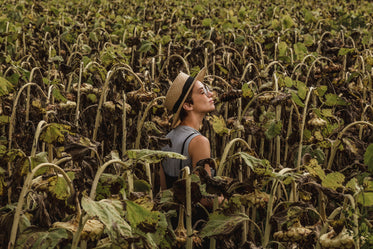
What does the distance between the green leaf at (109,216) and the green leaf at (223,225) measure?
1.43 feet

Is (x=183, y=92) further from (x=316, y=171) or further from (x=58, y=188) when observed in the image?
(x=58, y=188)

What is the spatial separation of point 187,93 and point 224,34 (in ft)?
11.3

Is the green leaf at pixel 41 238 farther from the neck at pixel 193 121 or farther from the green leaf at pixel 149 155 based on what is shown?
the neck at pixel 193 121

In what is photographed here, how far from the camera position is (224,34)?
5.86 meters

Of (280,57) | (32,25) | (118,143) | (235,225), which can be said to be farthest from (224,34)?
(235,225)

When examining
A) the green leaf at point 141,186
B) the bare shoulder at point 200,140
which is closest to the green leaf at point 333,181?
the green leaf at point 141,186

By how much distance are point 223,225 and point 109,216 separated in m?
0.52

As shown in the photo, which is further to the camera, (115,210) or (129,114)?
(129,114)

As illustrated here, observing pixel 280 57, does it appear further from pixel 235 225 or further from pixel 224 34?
pixel 235 225

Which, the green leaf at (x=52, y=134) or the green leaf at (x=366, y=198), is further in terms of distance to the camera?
the green leaf at (x=52, y=134)

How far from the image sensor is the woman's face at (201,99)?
257 cm

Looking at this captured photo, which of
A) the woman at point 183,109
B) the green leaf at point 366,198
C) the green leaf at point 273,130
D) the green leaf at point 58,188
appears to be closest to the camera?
the green leaf at point 366,198

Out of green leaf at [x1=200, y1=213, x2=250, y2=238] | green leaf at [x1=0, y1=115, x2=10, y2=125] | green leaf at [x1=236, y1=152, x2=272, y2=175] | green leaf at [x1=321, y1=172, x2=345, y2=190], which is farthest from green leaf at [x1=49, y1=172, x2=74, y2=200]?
green leaf at [x1=0, y1=115, x2=10, y2=125]

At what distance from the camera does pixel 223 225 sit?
1.64 m
